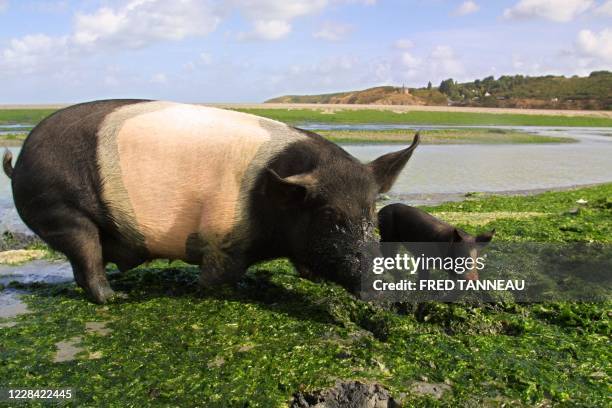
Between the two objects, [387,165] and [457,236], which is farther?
[457,236]

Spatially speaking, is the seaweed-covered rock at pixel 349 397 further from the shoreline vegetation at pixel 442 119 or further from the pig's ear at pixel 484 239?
the shoreline vegetation at pixel 442 119

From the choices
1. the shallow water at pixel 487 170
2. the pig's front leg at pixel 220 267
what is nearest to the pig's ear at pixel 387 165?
the pig's front leg at pixel 220 267

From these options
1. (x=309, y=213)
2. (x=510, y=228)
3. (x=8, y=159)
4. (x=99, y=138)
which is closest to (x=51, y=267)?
(x=8, y=159)

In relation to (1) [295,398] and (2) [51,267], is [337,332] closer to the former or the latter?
(1) [295,398]

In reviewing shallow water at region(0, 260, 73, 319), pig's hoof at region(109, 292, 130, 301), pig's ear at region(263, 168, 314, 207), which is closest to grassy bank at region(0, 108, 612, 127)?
shallow water at region(0, 260, 73, 319)

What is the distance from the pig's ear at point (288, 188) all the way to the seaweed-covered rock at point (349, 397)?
66.7 inches

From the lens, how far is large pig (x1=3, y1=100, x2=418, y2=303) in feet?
15.9

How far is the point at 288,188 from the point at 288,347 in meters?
1.31

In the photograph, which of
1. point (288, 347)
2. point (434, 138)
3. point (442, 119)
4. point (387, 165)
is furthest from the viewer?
point (442, 119)

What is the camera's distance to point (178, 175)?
5.02m

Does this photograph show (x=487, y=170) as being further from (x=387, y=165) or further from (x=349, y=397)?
(x=349, y=397)

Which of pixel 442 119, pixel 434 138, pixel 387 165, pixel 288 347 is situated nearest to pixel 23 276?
pixel 288 347

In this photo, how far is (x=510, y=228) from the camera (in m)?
8.50

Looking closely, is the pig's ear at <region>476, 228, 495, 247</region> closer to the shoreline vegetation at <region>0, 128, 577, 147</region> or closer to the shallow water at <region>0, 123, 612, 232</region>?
the shallow water at <region>0, 123, 612, 232</region>
